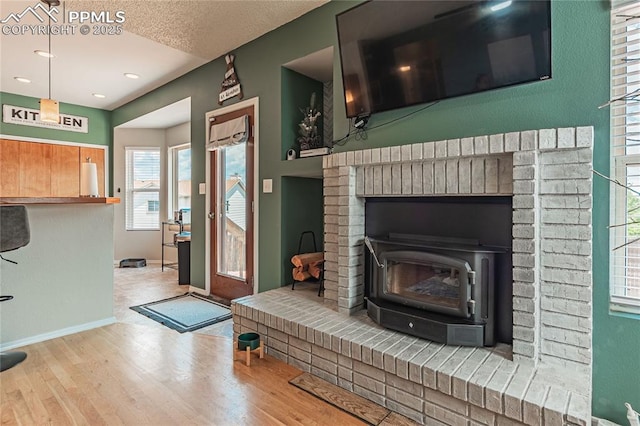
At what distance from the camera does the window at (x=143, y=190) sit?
6230mm

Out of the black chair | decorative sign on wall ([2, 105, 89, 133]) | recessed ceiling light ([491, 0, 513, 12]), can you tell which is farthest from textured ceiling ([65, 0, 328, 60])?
decorative sign on wall ([2, 105, 89, 133])

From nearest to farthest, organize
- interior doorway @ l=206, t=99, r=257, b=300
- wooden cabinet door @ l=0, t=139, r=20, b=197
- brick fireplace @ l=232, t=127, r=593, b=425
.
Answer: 1. brick fireplace @ l=232, t=127, r=593, b=425
2. interior doorway @ l=206, t=99, r=257, b=300
3. wooden cabinet door @ l=0, t=139, r=20, b=197

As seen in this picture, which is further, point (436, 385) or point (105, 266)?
point (105, 266)

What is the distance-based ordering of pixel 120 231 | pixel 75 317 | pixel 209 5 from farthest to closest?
1. pixel 120 231
2. pixel 75 317
3. pixel 209 5

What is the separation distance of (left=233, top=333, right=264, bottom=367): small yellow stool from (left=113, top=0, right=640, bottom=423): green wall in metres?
0.83

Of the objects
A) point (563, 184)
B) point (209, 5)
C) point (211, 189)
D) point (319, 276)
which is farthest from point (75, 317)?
point (563, 184)

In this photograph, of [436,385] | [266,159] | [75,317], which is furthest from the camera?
[266,159]

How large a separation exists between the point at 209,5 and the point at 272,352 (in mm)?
2715

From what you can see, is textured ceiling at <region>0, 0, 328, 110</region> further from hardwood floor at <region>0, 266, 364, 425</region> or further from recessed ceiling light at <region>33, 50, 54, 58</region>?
hardwood floor at <region>0, 266, 364, 425</region>

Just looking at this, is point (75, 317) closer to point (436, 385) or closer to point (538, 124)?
point (436, 385)

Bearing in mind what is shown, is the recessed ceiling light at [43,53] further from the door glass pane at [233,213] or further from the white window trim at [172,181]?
the white window trim at [172,181]

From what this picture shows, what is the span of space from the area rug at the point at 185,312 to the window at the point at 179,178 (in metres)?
2.48

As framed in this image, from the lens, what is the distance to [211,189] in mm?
3904

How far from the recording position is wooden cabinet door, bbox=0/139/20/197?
5.05m
